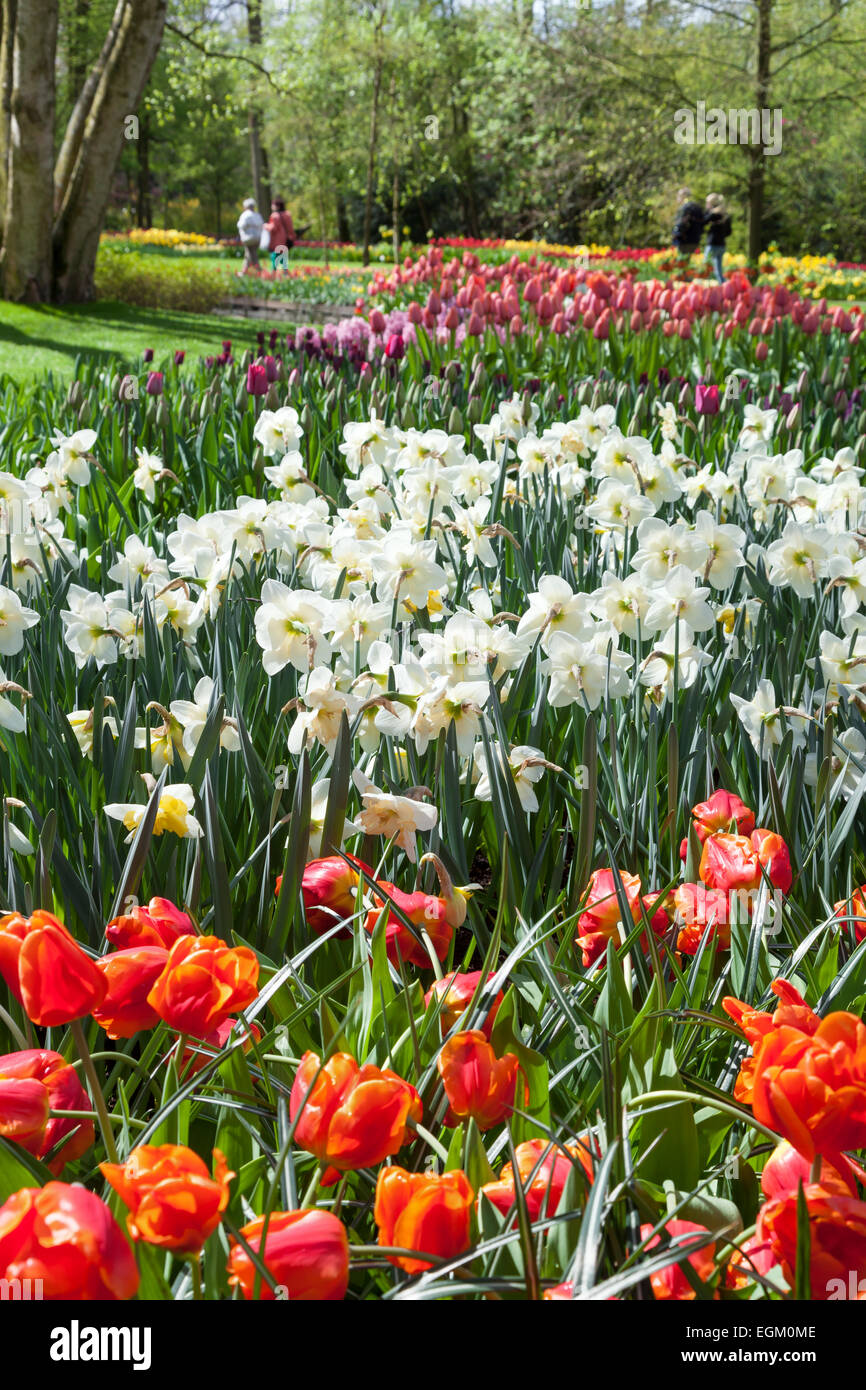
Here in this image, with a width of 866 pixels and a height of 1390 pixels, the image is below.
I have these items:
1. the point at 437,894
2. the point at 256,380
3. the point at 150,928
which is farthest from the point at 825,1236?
the point at 256,380

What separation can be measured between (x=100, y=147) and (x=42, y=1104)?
434 inches

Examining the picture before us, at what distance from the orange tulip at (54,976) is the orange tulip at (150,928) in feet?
0.57

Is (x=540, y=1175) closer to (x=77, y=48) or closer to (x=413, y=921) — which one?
(x=413, y=921)

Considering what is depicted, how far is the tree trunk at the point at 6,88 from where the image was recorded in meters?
9.35

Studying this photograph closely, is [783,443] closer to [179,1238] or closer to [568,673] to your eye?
[568,673]

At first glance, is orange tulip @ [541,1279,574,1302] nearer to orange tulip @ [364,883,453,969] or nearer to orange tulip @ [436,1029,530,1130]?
orange tulip @ [436,1029,530,1130]

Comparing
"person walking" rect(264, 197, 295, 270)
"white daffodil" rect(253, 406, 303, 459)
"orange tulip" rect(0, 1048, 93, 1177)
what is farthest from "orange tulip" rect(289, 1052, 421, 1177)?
"person walking" rect(264, 197, 295, 270)

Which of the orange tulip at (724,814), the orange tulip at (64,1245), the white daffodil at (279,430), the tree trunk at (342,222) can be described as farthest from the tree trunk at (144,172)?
the orange tulip at (64,1245)

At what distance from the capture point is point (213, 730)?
141 cm

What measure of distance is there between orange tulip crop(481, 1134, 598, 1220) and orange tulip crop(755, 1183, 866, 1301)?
0.14 meters

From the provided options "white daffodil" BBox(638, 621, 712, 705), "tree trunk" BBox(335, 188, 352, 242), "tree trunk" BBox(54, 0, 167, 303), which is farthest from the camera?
"tree trunk" BBox(335, 188, 352, 242)

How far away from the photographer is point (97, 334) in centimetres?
995

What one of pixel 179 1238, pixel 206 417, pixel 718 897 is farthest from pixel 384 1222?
pixel 206 417

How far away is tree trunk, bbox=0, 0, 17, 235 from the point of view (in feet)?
30.7
